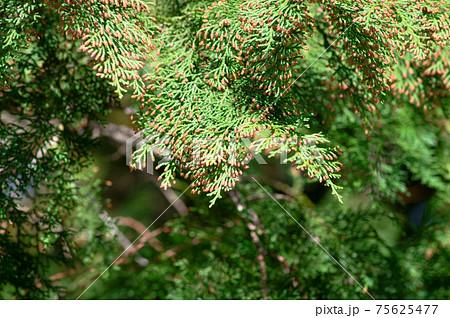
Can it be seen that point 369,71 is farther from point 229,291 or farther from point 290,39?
point 229,291

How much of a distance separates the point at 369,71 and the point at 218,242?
26.7 inches

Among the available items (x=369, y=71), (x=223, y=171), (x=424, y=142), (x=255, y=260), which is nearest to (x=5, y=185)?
(x=223, y=171)

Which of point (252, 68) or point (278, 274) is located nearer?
point (252, 68)

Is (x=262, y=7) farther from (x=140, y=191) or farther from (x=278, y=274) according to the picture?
(x=140, y=191)

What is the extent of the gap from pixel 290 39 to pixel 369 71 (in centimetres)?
14

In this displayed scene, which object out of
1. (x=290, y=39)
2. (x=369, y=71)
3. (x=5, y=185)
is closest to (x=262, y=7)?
(x=290, y=39)

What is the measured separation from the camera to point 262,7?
2.24 ft

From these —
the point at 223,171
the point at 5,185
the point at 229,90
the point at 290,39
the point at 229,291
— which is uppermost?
the point at 290,39

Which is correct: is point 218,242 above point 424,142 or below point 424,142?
below

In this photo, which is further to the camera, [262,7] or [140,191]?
[140,191]

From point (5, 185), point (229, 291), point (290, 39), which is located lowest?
point (229, 291)

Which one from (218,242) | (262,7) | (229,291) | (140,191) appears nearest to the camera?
(262,7)

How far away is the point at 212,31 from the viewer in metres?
0.72

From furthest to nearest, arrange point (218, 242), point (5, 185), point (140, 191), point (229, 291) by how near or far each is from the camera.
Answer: point (140, 191)
point (218, 242)
point (229, 291)
point (5, 185)
